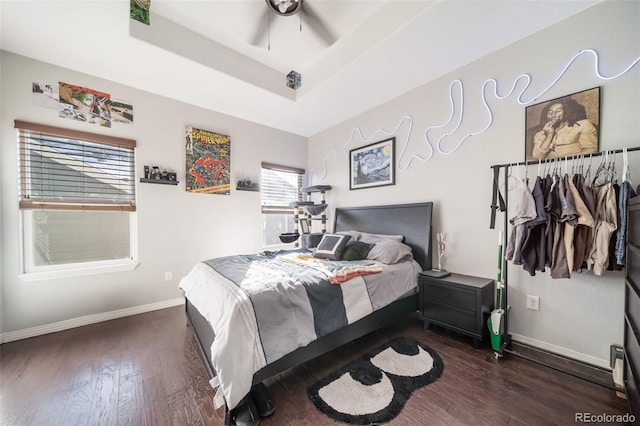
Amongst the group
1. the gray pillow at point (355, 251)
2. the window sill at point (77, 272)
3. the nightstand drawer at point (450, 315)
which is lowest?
the nightstand drawer at point (450, 315)

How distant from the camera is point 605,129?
5.73 ft

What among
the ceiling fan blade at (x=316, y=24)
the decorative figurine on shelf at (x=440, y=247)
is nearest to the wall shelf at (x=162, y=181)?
the ceiling fan blade at (x=316, y=24)

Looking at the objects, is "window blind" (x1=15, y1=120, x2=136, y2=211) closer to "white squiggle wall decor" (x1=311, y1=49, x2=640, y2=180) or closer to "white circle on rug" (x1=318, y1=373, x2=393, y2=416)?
"white circle on rug" (x1=318, y1=373, x2=393, y2=416)

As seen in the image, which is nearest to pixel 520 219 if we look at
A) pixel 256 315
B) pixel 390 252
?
pixel 390 252

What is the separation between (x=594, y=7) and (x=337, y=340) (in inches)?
129

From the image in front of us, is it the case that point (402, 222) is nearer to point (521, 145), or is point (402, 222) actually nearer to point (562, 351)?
point (521, 145)

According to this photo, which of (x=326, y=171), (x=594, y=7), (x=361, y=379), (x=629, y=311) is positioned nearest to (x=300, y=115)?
(x=326, y=171)

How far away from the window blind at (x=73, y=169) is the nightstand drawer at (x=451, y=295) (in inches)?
142

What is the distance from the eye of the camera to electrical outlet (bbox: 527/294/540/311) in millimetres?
2043

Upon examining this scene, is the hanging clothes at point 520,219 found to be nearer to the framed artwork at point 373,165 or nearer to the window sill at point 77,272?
the framed artwork at point 373,165

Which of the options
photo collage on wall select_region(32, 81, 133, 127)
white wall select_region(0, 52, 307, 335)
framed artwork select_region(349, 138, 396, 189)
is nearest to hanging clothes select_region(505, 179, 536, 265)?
framed artwork select_region(349, 138, 396, 189)

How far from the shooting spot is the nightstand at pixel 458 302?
2.03 metres

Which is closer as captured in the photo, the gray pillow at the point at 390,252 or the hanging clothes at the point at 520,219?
the hanging clothes at the point at 520,219

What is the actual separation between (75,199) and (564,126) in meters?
4.84
